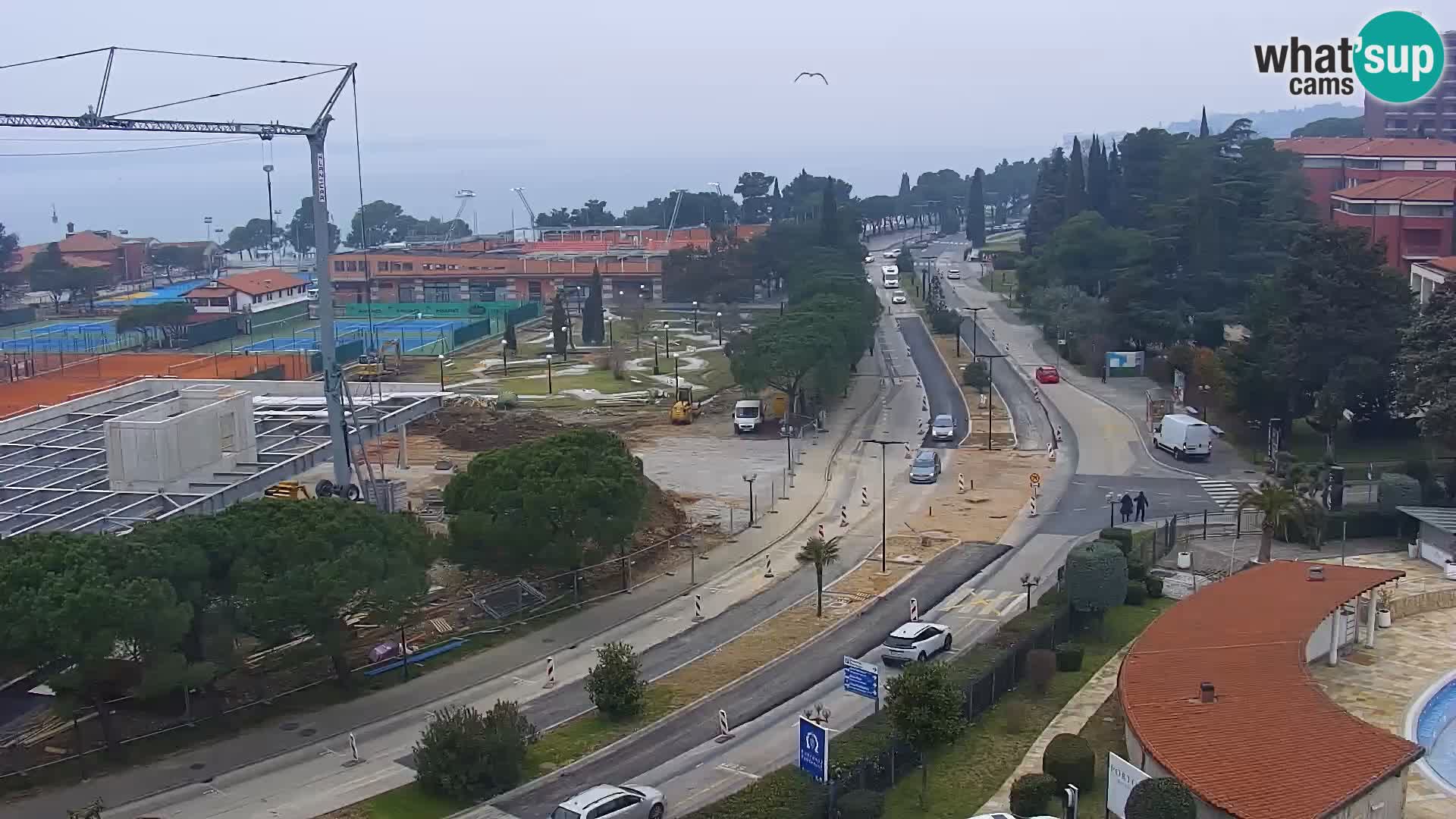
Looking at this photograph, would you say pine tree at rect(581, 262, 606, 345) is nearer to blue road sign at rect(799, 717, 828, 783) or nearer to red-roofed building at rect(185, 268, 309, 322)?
red-roofed building at rect(185, 268, 309, 322)

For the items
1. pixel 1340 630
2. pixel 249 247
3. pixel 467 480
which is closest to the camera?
pixel 1340 630

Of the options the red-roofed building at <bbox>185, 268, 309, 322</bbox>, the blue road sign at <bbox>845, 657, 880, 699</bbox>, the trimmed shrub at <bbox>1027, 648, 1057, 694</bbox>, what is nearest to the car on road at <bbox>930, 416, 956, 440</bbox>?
the trimmed shrub at <bbox>1027, 648, 1057, 694</bbox>

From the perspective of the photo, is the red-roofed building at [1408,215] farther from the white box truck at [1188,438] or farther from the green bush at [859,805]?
the green bush at [859,805]

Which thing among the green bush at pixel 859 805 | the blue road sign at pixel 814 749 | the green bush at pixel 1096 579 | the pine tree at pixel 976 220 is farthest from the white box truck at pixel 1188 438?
→ the pine tree at pixel 976 220

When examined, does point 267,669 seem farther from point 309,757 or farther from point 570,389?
point 570,389

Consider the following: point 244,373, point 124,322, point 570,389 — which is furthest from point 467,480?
point 124,322

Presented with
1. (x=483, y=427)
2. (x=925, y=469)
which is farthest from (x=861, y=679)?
(x=483, y=427)
